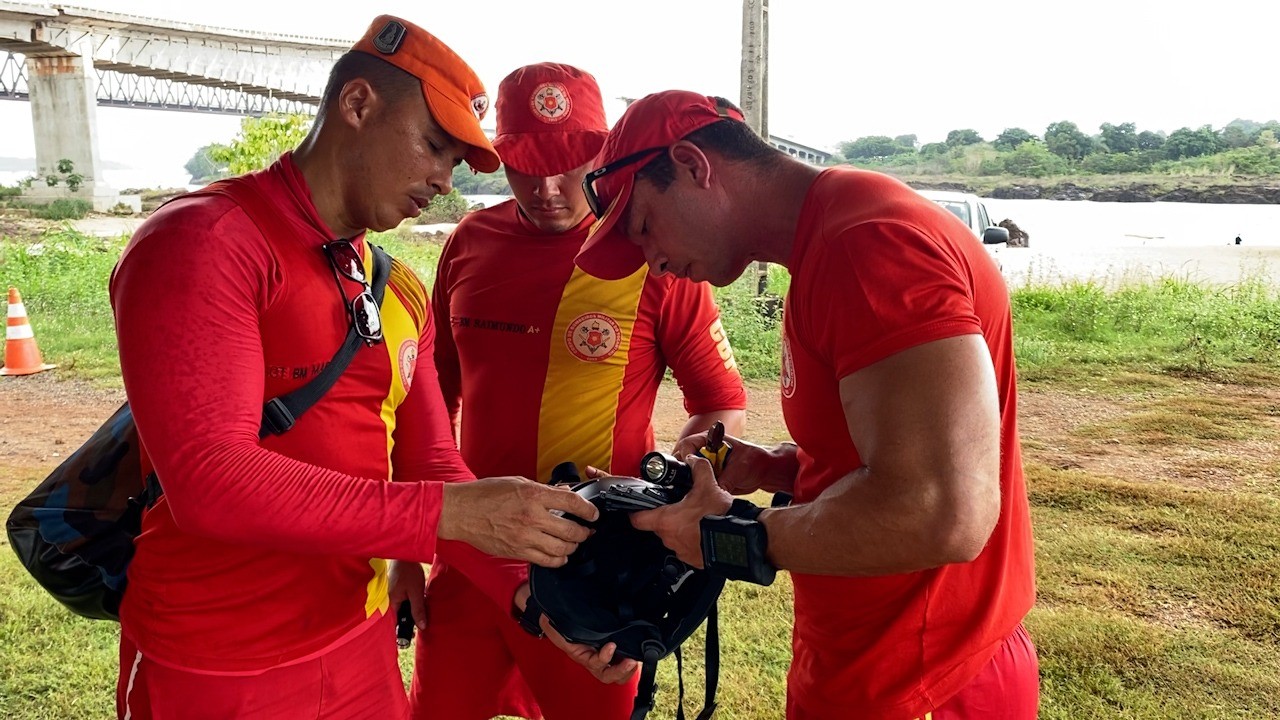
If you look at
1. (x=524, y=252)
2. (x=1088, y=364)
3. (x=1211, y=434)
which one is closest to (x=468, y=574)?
(x=524, y=252)

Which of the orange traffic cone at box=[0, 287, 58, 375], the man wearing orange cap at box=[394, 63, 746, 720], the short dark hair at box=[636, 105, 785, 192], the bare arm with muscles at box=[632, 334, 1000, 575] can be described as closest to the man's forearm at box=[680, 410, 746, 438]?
the man wearing orange cap at box=[394, 63, 746, 720]

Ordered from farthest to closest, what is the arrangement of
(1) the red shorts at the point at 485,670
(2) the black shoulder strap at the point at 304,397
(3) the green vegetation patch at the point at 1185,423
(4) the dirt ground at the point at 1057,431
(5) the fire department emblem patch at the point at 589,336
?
1. (3) the green vegetation patch at the point at 1185,423
2. (4) the dirt ground at the point at 1057,431
3. (5) the fire department emblem patch at the point at 589,336
4. (1) the red shorts at the point at 485,670
5. (2) the black shoulder strap at the point at 304,397

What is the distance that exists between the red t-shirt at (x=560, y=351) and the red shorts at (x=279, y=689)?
28.0 inches

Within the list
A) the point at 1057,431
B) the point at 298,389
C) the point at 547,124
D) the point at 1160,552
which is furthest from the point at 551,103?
the point at 1057,431

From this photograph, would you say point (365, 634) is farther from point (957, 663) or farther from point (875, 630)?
point (957, 663)

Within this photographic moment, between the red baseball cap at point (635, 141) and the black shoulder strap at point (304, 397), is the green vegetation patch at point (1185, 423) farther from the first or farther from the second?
the black shoulder strap at point (304, 397)

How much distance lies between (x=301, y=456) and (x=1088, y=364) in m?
7.94

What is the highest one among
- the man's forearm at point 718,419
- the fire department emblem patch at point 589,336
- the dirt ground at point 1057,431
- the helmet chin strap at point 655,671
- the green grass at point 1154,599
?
the fire department emblem patch at point 589,336

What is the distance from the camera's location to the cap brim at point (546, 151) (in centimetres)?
241

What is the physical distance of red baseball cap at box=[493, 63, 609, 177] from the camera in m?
2.42

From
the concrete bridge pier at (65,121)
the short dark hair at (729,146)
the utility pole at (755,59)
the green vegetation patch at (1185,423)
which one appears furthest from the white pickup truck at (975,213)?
the concrete bridge pier at (65,121)

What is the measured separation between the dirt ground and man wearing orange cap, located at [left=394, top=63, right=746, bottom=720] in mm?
3565

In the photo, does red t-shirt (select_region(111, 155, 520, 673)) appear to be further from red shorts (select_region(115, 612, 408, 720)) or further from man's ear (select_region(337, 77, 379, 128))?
man's ear (select_region(337, 77, 379, 128))

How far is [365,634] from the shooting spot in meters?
1.84
